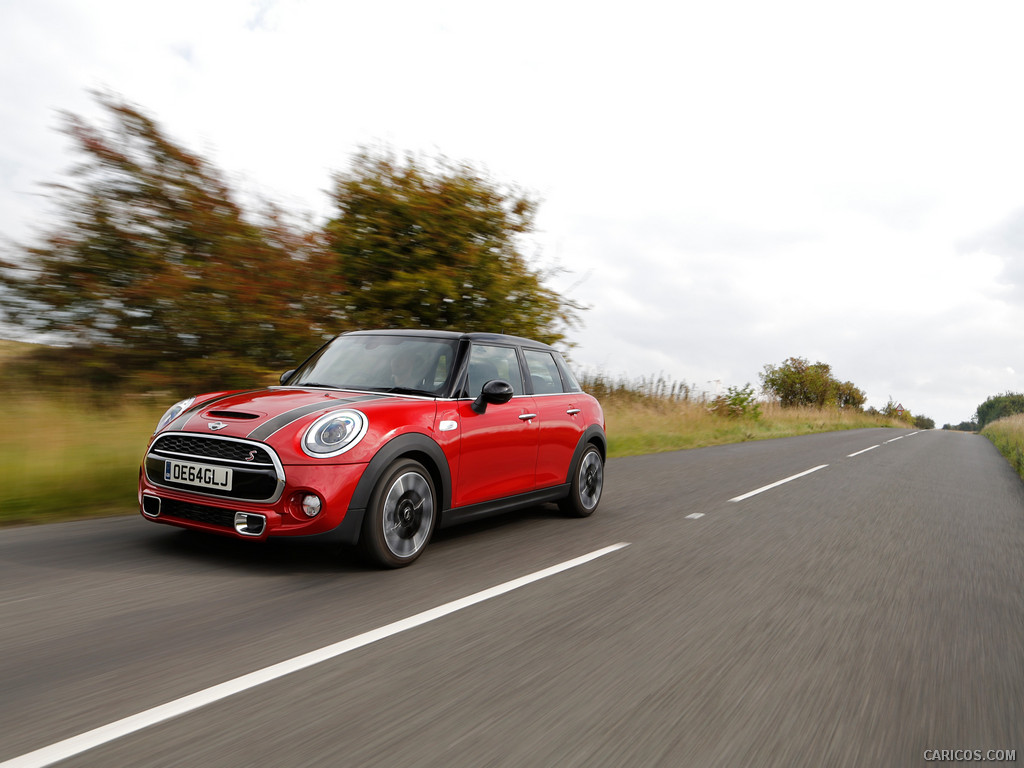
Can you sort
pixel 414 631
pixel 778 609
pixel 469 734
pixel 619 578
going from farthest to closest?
pixel 619 578, pixel 778 609, pixel 414 631, pixel 469 734

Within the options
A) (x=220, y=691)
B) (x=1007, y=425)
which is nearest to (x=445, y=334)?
(x=220, y=691)

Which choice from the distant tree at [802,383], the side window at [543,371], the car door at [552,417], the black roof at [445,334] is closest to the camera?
the black roof at [445,334]

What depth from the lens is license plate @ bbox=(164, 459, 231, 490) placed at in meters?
4.56

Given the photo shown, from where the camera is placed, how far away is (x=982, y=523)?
831cm

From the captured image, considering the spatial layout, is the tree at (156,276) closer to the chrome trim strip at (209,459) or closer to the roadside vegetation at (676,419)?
the chrome trim strip at (209,459)

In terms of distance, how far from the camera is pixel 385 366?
5848 millimetres

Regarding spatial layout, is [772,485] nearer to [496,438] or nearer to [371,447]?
[496,438]

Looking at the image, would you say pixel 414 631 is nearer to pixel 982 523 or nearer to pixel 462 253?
pixel 982 523

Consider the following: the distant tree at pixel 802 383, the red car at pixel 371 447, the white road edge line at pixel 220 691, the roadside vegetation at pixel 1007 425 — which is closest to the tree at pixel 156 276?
the red car at pixel 371 447

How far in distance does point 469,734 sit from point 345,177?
11086mm

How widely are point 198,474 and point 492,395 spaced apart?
2.11 meters

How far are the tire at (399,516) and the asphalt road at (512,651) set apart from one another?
16cm

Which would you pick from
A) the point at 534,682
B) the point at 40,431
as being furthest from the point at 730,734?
the point at 40,431

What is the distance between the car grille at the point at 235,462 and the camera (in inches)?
176
